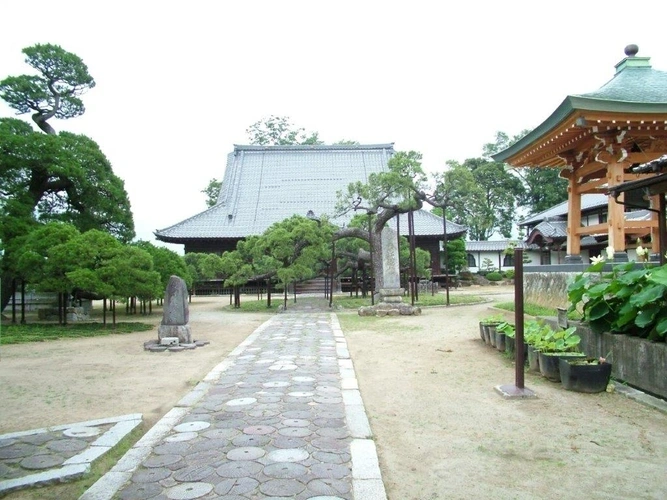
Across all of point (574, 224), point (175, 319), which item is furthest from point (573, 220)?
point (175, 319)

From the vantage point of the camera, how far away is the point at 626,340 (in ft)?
16.7

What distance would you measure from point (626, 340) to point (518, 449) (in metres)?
2.45

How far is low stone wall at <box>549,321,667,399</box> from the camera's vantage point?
456 cm

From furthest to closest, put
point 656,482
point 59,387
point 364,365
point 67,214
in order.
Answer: point 67,214
point 364,365
point 59,387
point 656,482

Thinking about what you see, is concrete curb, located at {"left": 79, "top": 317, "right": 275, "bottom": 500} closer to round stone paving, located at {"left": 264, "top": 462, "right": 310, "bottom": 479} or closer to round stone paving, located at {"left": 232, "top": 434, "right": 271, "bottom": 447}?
round stone paving, located at {"left": 232, "top": 434, "right": 271, "bottom": 447}

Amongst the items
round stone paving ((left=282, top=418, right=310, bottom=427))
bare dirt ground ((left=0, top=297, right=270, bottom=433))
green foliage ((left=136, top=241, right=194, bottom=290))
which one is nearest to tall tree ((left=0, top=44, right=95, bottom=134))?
green foliage ((left=136, top=241, right=194, bottom=290))

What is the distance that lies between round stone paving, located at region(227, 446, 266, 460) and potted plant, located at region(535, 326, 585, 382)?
365 cm

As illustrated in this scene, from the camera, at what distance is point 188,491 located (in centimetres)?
290

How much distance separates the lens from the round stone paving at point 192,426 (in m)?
4.05

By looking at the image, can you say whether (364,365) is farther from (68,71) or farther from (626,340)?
(68,71)

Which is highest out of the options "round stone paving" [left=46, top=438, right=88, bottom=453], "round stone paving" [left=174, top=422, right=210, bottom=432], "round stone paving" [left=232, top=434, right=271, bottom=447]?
"round stone paving" [left=232, top=434, right=271, bottom=447]

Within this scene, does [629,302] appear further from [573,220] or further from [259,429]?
[573,220]

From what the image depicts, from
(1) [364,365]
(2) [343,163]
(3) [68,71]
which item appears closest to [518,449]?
(1) [364,365]

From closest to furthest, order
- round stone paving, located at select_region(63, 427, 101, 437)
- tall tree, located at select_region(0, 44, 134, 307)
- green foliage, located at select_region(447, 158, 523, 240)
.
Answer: round stone paving, located at select_region(63, 427, 101, 437), tall tree, located at select_region(0, 44, 134, 307), green foliage, located at select_region(447, 158, 523, 240)
